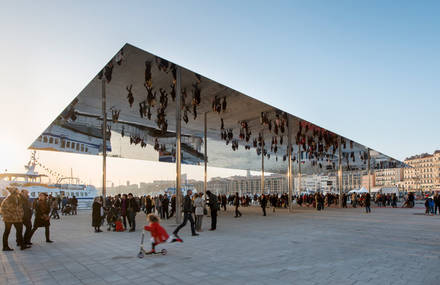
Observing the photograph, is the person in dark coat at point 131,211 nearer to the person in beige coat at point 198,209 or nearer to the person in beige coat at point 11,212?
the person in beige coat at point 198,209

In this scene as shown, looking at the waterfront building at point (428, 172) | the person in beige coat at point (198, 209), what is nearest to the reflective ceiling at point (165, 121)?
the person in beige coat at point (198, 209)

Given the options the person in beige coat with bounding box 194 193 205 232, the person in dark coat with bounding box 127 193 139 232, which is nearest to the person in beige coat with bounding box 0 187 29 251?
the person in dark coat with bounding box 127 193 139 232

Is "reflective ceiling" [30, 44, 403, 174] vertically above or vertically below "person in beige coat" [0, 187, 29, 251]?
above

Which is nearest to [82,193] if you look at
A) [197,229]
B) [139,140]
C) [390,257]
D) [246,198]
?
[139,140]

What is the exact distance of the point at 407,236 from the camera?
31.3 feet

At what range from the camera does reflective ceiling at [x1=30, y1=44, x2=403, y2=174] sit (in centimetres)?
1390

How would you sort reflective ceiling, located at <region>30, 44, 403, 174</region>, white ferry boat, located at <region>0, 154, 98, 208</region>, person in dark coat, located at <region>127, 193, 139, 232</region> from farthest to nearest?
1. white ferry boat, located at <region>0, 154, 98, 208</region>
2. reflective ceiling, located at <region>30, 44, 403, 174</region>
3. person in dark coat, located at <region>127, 193, 139, 232</region>

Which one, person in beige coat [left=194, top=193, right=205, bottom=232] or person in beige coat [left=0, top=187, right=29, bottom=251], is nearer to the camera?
person in beige coat [left=0, top=187, right=29, bottom=251]

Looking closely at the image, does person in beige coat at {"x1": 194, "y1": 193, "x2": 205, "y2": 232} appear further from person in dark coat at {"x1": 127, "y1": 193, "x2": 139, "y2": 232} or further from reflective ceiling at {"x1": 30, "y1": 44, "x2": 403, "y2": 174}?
reflective ceiling at {"x1": 30, "y1": 44, "x2": 403, "y2": 174}

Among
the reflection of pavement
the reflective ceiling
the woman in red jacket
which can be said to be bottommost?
the reflection of pavement

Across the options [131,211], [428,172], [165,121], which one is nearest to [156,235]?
[131,211]

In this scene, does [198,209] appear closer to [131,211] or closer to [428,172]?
[131,211]

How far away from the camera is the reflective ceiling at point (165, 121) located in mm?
13898

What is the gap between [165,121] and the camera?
1931 centimetres
